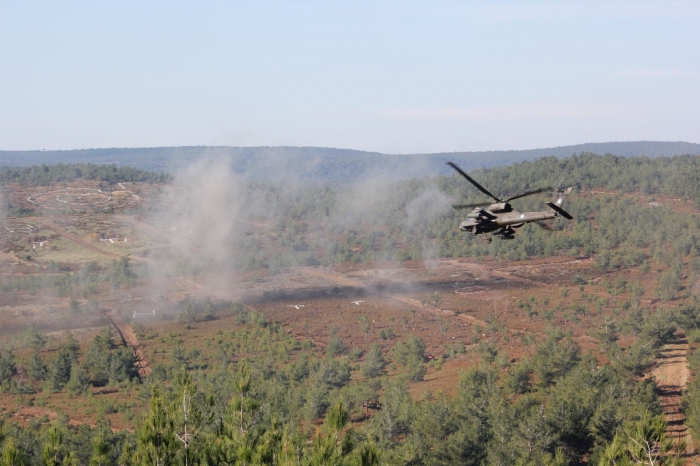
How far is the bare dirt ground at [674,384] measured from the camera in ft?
135

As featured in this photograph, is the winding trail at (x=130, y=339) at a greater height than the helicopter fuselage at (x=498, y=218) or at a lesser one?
lesser

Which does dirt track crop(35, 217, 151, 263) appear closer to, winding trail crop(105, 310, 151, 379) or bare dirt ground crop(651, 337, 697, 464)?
winding trail crop(105, 310, 151, 379)

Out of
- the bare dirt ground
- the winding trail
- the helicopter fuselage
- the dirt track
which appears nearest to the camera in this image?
the helicopter fuselage

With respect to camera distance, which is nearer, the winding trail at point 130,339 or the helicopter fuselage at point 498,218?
the helicopter fuselage at point 498,218

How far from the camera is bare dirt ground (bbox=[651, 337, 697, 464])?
41281 millimetres

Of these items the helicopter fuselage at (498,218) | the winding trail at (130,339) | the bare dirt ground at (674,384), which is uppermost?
the helicopter fuselage at (498,218)

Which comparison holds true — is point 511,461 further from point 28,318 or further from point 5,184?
point 5,184

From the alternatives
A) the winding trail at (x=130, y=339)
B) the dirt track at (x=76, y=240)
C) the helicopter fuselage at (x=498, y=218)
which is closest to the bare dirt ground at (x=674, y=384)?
the helicopter fuselage at (x=498, y=218)

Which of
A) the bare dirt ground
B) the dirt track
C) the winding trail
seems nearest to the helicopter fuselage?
the bare dirt ground

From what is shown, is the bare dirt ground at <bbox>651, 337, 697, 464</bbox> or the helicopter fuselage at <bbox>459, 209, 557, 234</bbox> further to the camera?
the bare dirt ground at <bbox>651, 337, 697, 464</bbox>

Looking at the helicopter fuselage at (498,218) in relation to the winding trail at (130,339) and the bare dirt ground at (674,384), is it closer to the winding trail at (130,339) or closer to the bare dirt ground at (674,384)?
the bare dirt ground at (674,384)

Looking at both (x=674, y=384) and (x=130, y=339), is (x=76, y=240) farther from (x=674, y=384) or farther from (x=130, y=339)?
(x=674, y=384)

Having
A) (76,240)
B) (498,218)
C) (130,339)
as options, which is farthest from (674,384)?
(76,240)

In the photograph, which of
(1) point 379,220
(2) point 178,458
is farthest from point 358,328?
(1) point 379,220
